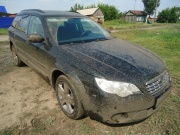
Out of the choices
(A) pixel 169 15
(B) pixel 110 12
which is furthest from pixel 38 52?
(A) pixel 169 15

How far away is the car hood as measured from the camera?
2.19m

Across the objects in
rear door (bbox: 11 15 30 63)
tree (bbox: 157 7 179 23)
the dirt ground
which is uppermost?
tree (bbox: 157 7 179 23)

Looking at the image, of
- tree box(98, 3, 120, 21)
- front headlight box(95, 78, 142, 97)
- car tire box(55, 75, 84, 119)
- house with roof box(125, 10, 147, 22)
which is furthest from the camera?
house with roof box(125, 10, 147, 22)

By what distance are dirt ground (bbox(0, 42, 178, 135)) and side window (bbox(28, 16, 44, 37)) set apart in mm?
1344

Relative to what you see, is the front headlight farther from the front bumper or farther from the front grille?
the front grille

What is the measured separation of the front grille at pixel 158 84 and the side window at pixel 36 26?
7.41 feet

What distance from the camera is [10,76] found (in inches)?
185

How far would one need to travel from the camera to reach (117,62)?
241 cm

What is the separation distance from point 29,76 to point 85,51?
262 cm

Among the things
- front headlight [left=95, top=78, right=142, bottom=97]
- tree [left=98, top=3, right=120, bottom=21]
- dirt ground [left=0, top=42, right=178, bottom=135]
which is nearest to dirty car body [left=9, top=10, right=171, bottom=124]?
front headlight [left=95, top=78, right=142, bottom=97]

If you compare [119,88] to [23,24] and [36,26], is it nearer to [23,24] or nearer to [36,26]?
[36,26]

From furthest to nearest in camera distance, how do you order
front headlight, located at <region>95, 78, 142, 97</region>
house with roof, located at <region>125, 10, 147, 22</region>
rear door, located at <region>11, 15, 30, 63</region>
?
1. house with roof, located at <region>125, 10, 147, 22</region>
2. rear door, located at <region>11, 15, 30, 63</region>
3. front headlight, located at <region>95, 78, 142, 97</region>

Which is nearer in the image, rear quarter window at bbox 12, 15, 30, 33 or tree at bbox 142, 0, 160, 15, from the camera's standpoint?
rear quarter window at bbox 12, 15, 30, 33

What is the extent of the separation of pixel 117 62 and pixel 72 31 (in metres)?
1.40
